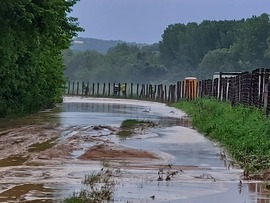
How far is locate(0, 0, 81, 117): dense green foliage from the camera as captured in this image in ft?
76.1

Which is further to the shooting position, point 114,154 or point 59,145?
point 59,145

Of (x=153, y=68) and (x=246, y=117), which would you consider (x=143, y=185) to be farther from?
(x=153, y=68)

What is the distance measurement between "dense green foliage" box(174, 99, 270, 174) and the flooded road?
0.40 m

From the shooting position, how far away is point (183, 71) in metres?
139

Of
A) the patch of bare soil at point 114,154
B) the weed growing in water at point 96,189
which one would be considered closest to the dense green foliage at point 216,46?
the patch of bare soil at point 114,154

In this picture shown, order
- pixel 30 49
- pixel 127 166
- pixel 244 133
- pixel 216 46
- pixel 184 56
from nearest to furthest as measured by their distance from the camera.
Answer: pixel 127 166, pixel 244 133, pixel 30 49, pixel 216 46, pixel 184 56

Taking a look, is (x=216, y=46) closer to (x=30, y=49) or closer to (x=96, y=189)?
(x=30, y=49)

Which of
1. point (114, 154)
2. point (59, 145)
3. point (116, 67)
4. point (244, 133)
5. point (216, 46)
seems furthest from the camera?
point (116, 67)

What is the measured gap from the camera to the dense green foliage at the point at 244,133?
1595 cm

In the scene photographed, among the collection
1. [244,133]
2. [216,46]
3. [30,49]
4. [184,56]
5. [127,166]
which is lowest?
[127,166]

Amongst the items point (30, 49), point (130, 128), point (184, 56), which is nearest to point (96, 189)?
point (130, 128)

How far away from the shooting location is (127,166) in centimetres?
1493

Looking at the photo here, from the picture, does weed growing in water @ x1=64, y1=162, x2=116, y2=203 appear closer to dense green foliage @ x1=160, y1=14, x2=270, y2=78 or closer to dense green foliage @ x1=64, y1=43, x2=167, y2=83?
dense green foliage @ x1=160, y1=14, x2=270, y2=78

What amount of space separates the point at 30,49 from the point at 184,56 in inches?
4467
